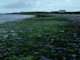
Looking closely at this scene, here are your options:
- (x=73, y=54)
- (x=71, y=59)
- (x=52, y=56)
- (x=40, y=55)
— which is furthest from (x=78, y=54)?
(x=40, y=55)

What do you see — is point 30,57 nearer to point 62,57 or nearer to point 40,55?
point 40,55

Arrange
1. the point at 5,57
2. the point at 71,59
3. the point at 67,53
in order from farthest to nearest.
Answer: the point at 67,53, the point at 5,57, the point at 71,59

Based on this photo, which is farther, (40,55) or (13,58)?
(40,55)

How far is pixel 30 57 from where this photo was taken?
26.1 feet

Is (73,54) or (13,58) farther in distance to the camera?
(73,54)

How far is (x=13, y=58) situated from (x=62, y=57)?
3.63 m

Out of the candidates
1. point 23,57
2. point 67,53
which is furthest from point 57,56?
point 23,57

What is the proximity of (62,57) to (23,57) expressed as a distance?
9.55 feet

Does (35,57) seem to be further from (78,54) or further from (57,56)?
(78,54)

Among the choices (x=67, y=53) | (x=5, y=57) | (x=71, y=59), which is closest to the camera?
(x=71, y=59)

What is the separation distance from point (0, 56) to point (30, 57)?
239 centimetres

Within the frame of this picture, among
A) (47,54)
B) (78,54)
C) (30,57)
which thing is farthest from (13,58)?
(78,54)

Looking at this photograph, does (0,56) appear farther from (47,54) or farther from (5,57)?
(47,54)

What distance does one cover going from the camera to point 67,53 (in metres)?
8.70
